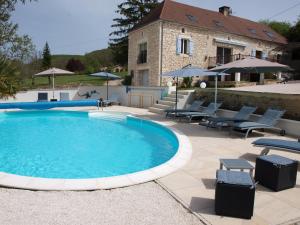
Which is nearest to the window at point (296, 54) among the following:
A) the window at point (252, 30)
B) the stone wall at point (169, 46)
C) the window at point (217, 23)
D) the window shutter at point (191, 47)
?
the window at point (252, 30)

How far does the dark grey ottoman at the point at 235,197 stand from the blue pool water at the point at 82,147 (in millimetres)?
3341

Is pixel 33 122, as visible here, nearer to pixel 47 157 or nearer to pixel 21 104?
pixel 21 104

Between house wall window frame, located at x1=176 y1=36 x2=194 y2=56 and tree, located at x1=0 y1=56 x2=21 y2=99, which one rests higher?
house wall window frame, located at x1=176 y1=36 x2=194 y2=56

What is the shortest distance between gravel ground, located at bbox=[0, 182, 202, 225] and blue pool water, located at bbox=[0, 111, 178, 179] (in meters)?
2.04

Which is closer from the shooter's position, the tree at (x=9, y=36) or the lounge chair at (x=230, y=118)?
the tree at (x=9, y=36)

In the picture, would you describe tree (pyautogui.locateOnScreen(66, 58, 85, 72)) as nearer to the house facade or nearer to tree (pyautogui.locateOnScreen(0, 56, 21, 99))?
the house facade

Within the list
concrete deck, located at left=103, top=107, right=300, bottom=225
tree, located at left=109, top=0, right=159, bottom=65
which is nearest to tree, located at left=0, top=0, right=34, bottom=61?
concrete deck, located at left=103, top=107, right=300, bottom=225

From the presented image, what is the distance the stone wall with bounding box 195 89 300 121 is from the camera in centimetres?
1034

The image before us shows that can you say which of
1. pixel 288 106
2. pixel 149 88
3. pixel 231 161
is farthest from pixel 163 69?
pixel 231 161

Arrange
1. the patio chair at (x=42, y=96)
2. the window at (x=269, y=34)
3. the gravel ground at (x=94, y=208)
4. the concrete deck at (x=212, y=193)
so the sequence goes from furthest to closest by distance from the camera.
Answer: the window at (x=269, y=34) → the patio chair at (x=42, y=96) → the concrete deck at (x=212, y=193) → the gravel ground at (x=94, y=208)

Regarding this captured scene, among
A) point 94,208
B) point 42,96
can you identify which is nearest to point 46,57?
point 42,96

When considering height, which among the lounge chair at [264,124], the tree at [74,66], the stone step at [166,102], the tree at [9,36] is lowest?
the lounge chair at [264,124]

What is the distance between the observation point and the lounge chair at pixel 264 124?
902 cm

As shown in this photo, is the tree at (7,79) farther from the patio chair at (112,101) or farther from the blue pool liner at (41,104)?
the patio chair at (112,101)
